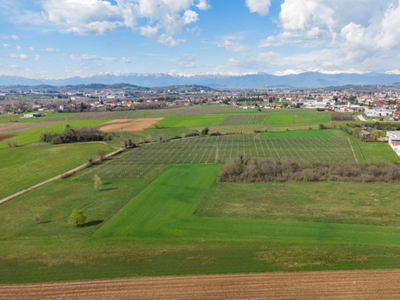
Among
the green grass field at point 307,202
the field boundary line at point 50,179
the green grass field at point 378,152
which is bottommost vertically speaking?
the field boundary line at point 50,179

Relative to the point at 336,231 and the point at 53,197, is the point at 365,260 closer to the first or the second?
the point at 336,231

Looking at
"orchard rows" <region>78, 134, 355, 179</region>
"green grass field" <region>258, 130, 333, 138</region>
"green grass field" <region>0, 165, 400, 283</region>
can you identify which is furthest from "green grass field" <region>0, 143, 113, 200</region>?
"green grass field" <region>258, 130, 333, 138</region>

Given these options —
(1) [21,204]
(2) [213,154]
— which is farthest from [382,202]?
(1) [21,204]

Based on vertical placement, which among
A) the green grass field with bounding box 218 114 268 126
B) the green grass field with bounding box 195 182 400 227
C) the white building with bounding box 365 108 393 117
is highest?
the white building with bounding box 365 108 393 117

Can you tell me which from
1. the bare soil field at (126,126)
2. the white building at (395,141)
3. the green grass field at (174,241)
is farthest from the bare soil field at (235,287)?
the bare soil field at (126,126)

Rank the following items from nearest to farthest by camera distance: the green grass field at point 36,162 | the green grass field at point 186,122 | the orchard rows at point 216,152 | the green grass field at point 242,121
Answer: the green grass field at point 36,162
the orchard rows at point 216,152
the green grass field at point 242,121
the green grass field at point 186,122

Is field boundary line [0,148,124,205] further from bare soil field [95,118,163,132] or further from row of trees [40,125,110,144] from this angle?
bare soil field [95,118,163,132]

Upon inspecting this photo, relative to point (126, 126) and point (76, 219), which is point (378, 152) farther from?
point (126, 126)

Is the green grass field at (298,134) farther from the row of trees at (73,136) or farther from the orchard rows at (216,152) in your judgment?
the row of trees at (73,136)
